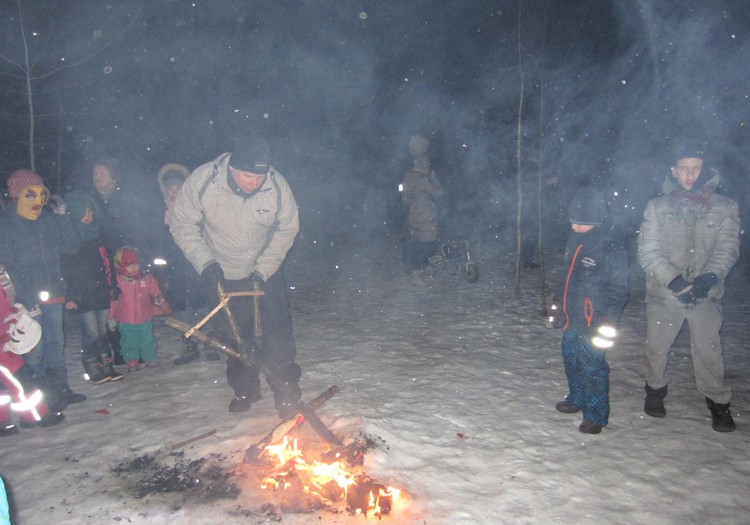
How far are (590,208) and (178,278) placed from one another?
477 cm

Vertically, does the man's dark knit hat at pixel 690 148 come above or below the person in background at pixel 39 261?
above

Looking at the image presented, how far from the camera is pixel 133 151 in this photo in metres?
16.2

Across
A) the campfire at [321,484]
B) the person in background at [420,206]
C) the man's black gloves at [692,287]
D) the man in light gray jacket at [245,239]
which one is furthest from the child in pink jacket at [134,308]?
the man's black gloves at [692,287]

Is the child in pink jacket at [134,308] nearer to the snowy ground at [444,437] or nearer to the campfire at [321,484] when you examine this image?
the snowy ground at [444,437]

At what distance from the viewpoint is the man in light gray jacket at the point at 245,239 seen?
394 cm

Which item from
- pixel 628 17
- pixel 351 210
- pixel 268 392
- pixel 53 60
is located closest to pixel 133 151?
pixel 53 60

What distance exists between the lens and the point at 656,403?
422 cm

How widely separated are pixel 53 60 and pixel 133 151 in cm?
473

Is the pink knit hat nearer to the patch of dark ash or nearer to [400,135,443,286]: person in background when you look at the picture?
the patch of dark ash

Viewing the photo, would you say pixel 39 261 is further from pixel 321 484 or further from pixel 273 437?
pixel 321 484

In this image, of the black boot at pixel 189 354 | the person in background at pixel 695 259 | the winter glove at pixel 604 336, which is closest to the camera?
the winter glove at pixel 604 336

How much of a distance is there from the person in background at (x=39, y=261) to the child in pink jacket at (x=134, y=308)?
786mm

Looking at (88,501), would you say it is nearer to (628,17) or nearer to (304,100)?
(628,17)

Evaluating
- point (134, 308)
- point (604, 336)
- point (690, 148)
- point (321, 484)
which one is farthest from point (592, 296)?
point (134, 308)
